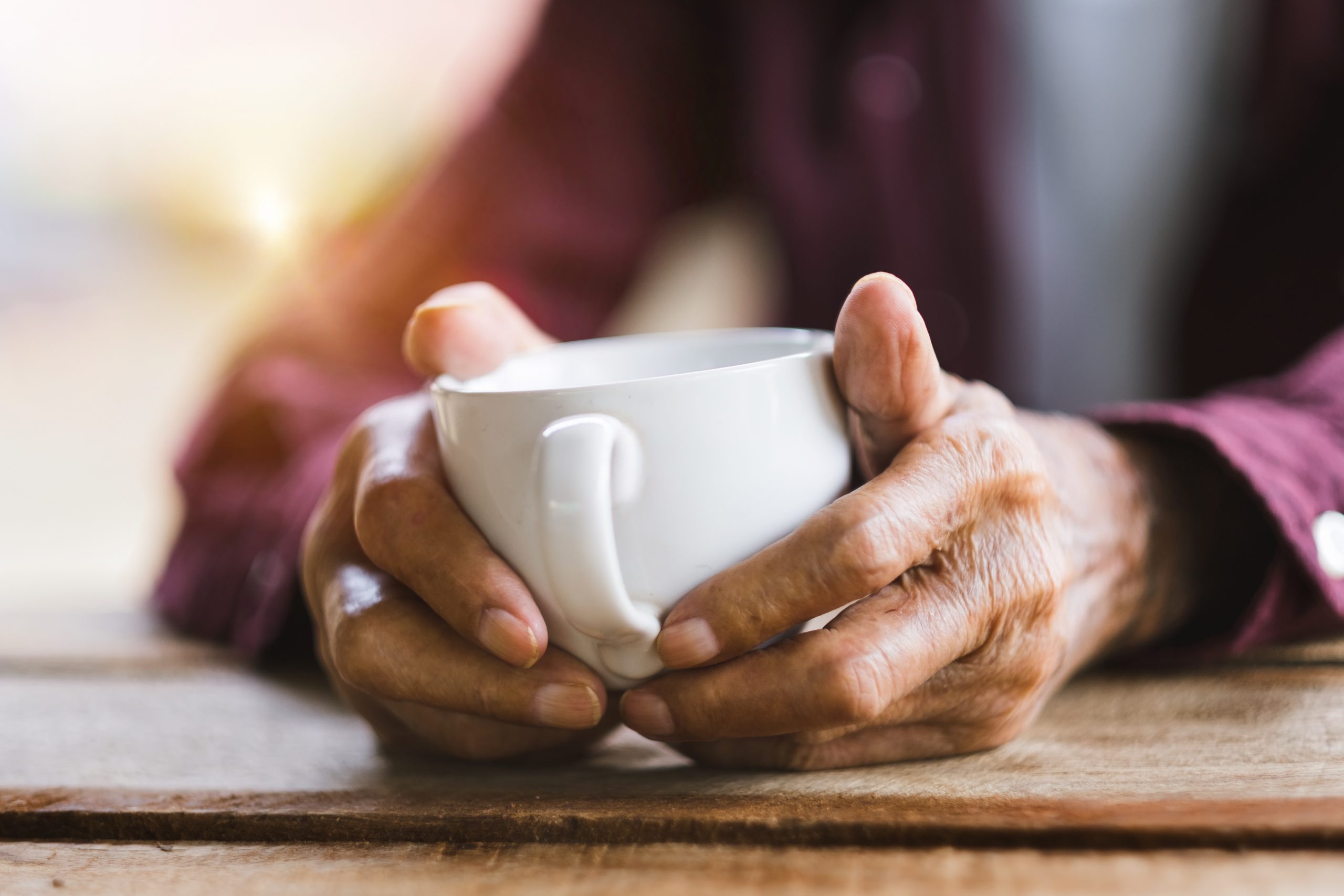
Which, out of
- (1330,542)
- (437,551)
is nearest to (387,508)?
(437,551)

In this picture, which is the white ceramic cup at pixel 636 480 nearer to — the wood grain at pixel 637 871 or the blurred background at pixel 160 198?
the wood grain at pixel 637 871

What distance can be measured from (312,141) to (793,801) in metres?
1.13

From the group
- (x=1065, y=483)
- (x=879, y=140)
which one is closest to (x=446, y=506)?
(x=1065, y=483)

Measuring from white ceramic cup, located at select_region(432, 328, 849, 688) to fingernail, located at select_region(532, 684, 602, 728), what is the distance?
0.01 metres

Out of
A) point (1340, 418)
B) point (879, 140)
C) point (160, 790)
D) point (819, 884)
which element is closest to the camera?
point (819, 884)

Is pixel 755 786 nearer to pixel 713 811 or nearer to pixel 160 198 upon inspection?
pixel 713 811

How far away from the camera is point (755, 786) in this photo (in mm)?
361

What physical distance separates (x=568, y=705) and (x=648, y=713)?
3cm

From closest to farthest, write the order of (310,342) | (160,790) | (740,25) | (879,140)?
(160,790)
(310,342)
(879,140)
(740,25)

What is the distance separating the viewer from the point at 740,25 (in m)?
1.06

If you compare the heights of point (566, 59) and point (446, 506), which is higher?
point (566, 59)

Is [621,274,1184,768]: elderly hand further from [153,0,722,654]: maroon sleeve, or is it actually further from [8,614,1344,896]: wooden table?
[153,0,722,654]: maroon sleeve

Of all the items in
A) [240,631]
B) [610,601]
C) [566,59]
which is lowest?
[240,631]

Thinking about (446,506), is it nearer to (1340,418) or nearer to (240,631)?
(240,631)
